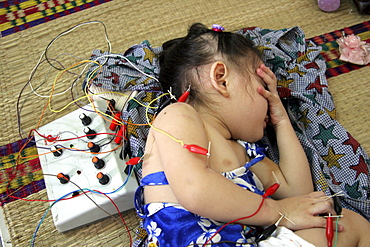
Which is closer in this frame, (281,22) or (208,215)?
(208,215)

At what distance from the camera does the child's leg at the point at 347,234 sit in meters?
0.80

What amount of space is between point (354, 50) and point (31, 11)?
4.48 feet

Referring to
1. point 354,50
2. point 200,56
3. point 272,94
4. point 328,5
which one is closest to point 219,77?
point 200,56

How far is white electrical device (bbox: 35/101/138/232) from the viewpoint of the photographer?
93 centimetres

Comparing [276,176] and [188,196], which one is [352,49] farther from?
[188,196]

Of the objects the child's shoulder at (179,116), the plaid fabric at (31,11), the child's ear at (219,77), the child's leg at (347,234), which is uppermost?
the plaid fabric at (31,11)

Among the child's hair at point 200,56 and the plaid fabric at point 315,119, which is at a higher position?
the child's hair at point 200,56

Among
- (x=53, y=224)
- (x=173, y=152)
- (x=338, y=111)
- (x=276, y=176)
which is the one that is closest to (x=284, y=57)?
(x=338, y=111)

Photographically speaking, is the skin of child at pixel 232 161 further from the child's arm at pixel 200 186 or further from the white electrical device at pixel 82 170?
the white electrical device at pixel 82 170

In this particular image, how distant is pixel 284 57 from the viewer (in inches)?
48.4

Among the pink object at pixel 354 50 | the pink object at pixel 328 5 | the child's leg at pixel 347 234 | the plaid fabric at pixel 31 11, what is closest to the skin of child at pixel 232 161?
the child's leg at pixel 347 234

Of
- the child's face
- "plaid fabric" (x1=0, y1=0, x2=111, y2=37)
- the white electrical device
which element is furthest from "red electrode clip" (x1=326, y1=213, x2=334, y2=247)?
"plaid fabric" (x1=0, y1=0, x2=111, y2=37)

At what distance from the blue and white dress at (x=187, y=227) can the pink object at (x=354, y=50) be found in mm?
703

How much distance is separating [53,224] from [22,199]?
132 millimetres
